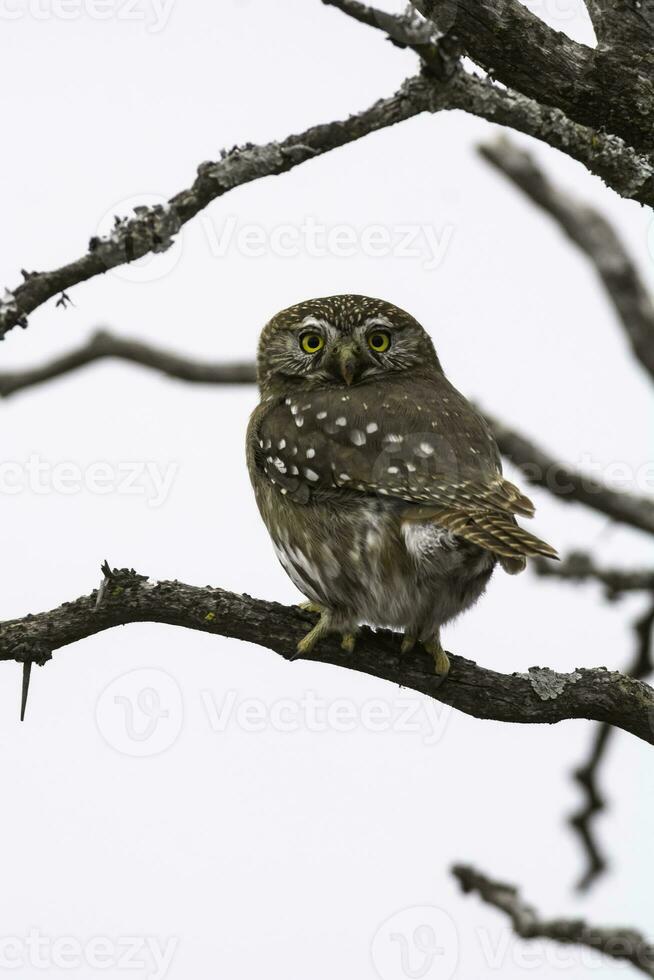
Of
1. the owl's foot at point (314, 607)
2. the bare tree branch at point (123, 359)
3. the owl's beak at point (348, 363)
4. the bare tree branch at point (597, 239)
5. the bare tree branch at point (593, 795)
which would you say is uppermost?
the bare tree branch at point (597, 239)

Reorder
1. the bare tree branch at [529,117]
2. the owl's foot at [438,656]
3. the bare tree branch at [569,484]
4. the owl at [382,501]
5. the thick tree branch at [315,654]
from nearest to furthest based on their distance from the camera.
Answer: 1. the bare tree branch at [529,117]
2. the thick tree branch at [315,654]
3. the owl's foot at [438,656]
4. the owl at [382,501]
5. the bare tree branch at [569,484]

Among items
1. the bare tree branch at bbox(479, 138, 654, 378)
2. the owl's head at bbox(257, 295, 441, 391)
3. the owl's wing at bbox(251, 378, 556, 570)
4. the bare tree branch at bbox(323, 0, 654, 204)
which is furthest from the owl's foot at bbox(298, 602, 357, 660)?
the bare tree branch at bbox(479, 138, 654, 378)

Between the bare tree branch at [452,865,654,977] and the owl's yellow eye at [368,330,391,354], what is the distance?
90.0 inches

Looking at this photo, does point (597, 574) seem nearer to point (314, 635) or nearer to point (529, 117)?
point (314, 635)

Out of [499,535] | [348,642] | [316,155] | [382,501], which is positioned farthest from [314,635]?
[316,155]

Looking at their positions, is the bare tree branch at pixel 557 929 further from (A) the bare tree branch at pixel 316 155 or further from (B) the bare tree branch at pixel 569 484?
(A) the bare tree branch at pixel 316 155

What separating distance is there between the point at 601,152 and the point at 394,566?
66.7 inches

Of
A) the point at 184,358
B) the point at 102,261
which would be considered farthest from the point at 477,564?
the point at 184,358

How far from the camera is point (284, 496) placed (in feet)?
16.3

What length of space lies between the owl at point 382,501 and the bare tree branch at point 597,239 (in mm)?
1514

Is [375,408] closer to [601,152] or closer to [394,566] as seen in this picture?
[394,566]

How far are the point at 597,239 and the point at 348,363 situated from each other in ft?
7.48

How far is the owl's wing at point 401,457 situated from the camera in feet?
14.5

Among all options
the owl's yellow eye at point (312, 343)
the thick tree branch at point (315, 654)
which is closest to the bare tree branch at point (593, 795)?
the thick tree branch at point (315, 654)
